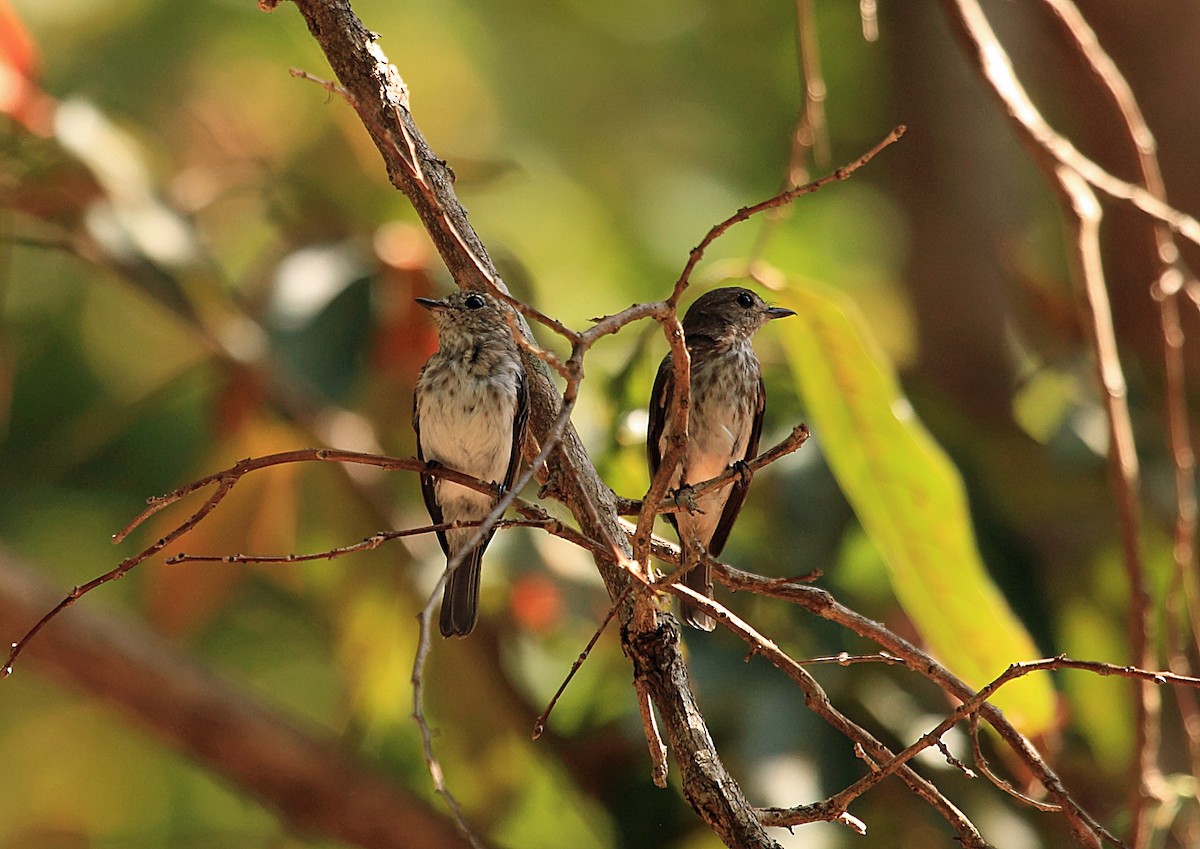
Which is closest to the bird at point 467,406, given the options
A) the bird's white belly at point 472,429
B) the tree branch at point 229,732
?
the bird's white belly at point 472,429

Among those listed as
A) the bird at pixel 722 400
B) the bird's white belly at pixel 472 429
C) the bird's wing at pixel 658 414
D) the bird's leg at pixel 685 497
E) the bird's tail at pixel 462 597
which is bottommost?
the bird's leg at pixel 685 497

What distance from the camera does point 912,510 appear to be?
135 inches

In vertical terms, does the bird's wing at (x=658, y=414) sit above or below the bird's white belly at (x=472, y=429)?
below

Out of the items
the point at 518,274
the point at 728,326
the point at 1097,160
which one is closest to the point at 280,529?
the point at 518,274

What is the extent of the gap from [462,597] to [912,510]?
1239 mm

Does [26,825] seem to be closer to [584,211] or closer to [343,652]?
[343,652]

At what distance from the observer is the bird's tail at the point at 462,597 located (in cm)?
356

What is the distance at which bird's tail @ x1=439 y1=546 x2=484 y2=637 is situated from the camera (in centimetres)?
356

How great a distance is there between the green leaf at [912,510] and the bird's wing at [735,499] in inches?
13.4

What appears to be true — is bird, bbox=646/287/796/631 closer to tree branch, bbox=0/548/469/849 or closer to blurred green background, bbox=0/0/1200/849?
blurred green background, bbox=0/0/1200/849

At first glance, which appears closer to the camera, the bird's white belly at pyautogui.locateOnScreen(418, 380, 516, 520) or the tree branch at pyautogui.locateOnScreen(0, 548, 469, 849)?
the bird's white belly at pyautogui.locateOnScreen(418, 380, 516, 520)

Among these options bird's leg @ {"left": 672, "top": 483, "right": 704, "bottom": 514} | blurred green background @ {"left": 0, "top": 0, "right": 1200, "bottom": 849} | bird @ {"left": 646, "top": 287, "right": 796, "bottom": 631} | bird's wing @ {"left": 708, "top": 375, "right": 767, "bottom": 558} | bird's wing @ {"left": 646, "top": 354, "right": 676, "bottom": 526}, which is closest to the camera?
bird's leg @ {"left": 672, "top": 483, "right": 704, "bottom": 514}

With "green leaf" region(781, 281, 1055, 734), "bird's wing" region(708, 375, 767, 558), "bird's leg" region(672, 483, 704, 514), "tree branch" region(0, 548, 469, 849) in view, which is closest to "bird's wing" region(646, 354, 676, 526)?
"bird's wing" region(708, 375, 767, 558)

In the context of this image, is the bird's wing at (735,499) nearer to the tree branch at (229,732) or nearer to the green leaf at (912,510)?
the green leaf at (912,510)
